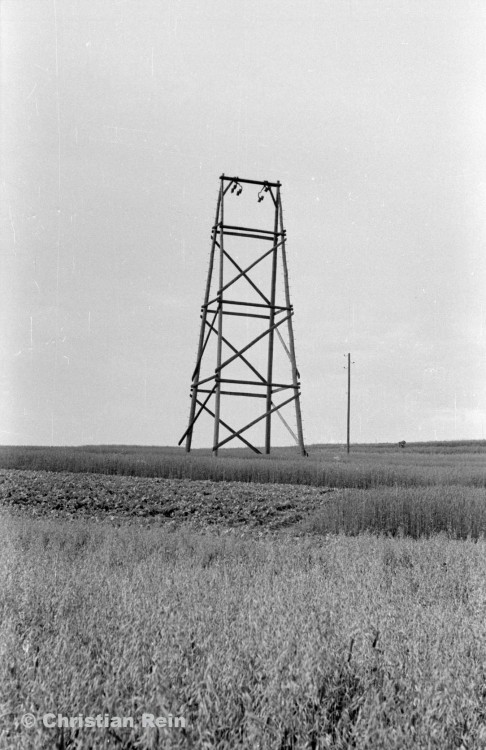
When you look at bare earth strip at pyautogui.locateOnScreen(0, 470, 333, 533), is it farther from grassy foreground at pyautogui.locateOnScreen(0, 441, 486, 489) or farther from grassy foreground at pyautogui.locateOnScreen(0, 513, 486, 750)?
grassy foreground at pyautogui.locateOnScreen(0, 513, 486, 750)

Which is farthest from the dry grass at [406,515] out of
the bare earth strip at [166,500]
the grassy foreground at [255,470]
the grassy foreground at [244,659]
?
the grassy foreground at [244,659]

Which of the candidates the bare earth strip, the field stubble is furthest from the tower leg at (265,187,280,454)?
the field stubble

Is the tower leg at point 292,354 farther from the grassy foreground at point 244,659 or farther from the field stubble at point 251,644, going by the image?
the grassy foreground at point 244,659

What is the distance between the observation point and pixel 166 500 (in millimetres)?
13180

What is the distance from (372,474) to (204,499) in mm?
5665

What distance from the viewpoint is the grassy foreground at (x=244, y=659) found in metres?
2.28

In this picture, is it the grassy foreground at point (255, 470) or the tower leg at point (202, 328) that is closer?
the grassy foreground at point (255, 470)

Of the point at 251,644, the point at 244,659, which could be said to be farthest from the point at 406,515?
the point at 244,659

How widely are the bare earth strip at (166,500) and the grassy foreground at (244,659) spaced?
20.8 feet

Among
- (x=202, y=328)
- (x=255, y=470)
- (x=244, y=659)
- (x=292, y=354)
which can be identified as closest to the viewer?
(x=244, y=659)

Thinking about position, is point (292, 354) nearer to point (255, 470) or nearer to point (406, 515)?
point (255, 470)

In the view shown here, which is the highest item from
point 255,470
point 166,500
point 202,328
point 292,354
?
point 202,328

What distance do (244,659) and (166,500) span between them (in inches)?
418

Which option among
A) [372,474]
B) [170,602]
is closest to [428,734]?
[170,602]
